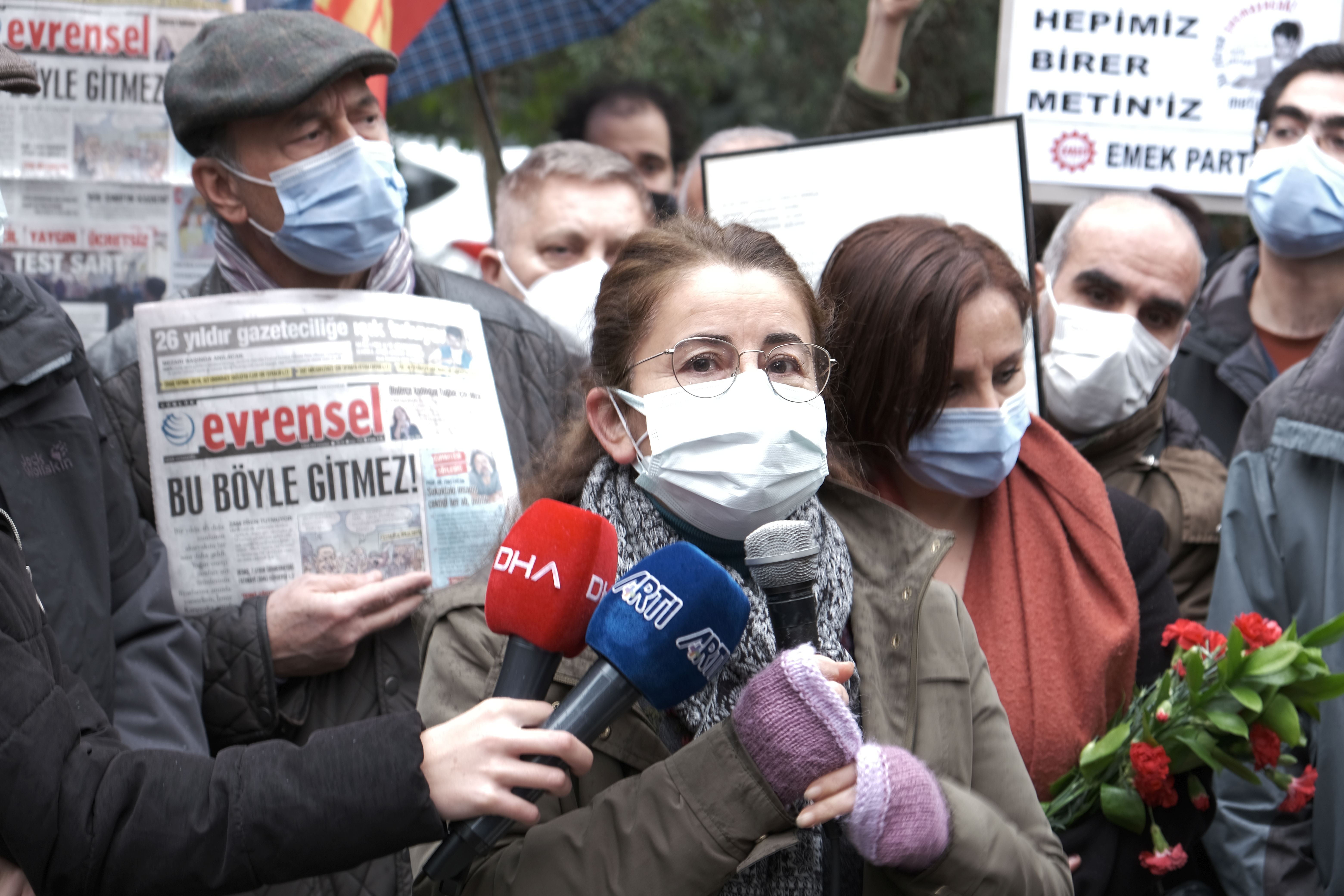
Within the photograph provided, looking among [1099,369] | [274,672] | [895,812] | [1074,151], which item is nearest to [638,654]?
[895,812]

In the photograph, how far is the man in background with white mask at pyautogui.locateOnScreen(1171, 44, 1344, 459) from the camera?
4.29 m

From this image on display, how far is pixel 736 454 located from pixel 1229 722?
4.13 feet

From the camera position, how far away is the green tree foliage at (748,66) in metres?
10.6

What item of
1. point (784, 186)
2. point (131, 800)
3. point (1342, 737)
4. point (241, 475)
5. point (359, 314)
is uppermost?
point (784, 186)

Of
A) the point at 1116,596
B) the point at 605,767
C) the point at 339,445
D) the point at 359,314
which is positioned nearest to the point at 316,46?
the point at 359,314

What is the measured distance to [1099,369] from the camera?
12.8 feet

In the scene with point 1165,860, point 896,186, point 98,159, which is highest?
point 98,159

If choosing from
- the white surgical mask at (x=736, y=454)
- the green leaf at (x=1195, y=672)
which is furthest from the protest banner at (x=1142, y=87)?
the white surgical mask at (x=736, y=454)

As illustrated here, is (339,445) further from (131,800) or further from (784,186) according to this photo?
(784,186)

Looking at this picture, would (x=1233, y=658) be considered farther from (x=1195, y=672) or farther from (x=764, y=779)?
(x=764, y=779)

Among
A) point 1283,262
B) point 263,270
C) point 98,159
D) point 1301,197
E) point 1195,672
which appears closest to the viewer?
point 1195,672

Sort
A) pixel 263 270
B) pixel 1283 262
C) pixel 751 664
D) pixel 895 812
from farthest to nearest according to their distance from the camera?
pixel 1283 262 → pixel 263 270 → pixel 751 664 → pixel 895 812

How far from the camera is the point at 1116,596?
305 centimetres

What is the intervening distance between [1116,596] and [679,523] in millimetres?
1273
